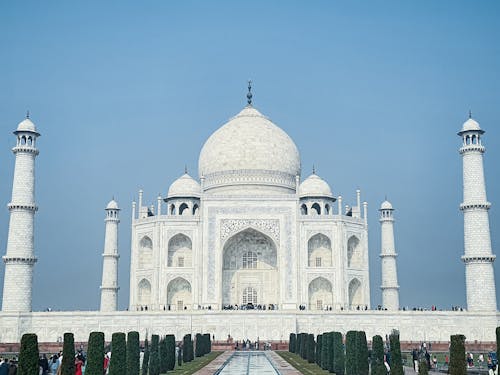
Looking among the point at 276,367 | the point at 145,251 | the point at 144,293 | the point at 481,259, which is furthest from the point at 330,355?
the point at 145,251

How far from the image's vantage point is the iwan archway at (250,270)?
94.8 ft

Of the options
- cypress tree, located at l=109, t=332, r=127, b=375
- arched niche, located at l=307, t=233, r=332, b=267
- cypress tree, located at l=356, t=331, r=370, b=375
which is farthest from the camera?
arched niche, located at l=307, t=233, r=332, b=267

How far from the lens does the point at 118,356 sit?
12.3 meters

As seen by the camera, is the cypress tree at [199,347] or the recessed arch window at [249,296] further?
the recessed arch window at [249,296]

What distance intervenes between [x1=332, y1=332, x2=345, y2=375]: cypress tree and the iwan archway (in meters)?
14.3

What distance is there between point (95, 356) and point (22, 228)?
14.2 m

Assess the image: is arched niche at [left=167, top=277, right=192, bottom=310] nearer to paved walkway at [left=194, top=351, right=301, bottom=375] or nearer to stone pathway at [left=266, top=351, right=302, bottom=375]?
paved walkway at [left=194, top=351, right=301, bottom=375]

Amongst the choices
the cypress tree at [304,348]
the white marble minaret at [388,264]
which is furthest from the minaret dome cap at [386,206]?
the cypress tree at [304,348]

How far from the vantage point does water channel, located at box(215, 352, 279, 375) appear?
1390 centimetres

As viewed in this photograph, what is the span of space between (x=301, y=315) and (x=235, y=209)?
578cm

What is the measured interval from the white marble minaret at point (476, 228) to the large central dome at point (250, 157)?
8038mm

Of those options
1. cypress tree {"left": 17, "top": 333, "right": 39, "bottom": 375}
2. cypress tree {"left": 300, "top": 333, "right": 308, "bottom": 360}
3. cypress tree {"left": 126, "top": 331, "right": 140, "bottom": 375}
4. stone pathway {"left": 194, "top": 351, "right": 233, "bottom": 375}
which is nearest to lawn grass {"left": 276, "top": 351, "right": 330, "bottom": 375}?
cypress tree {"left": 300, "top": 333, "right": 308, "bottom": 360}

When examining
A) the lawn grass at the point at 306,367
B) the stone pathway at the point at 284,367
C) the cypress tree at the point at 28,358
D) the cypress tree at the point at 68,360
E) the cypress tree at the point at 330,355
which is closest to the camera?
the cypress tree at the point at 28,358

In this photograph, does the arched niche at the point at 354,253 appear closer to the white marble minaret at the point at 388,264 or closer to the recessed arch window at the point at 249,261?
the white marble minaret at the point at 388,264
